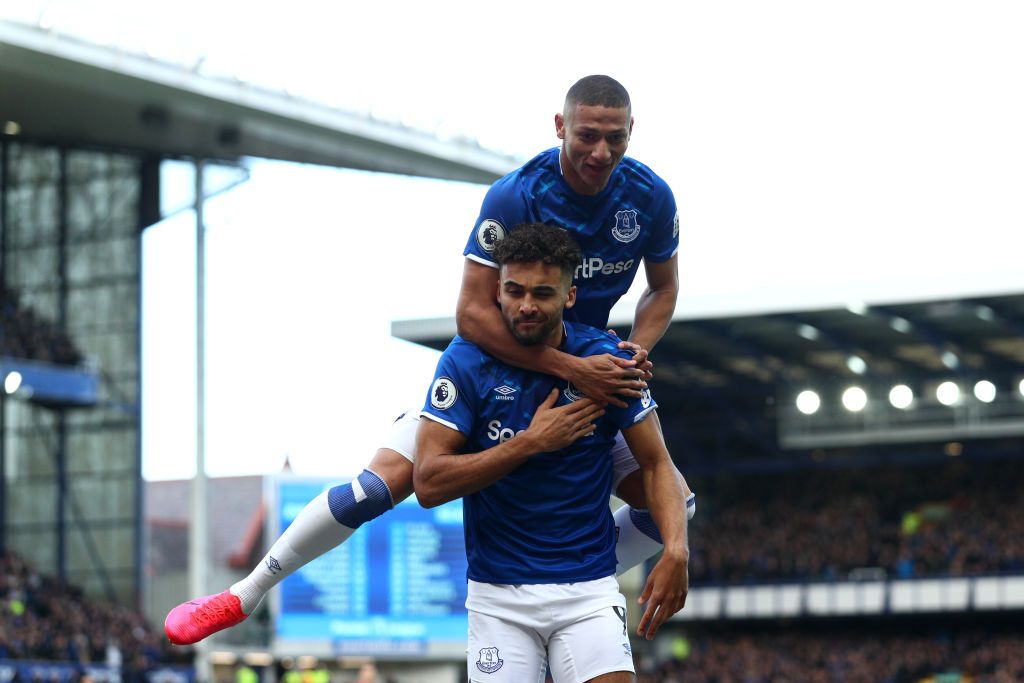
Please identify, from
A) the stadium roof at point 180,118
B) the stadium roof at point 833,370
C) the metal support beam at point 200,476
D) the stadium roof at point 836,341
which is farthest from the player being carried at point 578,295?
the metal support beam at point 200,476

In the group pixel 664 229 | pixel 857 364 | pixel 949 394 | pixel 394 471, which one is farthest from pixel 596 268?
pixel 857 364

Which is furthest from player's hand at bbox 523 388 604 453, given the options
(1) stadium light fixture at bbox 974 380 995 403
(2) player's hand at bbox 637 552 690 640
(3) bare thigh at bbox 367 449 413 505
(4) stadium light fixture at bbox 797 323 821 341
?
(1) stadium light fixture at bbox 974 380 995 403

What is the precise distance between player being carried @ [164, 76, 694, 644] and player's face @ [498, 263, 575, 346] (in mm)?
92

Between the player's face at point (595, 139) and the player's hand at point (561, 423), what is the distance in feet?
2.43

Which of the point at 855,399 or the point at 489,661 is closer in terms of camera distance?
the point at 489,661

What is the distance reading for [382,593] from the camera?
104 feet

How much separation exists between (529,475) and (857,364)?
29.4m

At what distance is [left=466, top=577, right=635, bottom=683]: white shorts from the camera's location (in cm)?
509

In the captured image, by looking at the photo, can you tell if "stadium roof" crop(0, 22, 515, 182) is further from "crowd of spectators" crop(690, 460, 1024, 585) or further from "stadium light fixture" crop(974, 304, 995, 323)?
"stadium light fixture" crop(974, 304, 995, 323)

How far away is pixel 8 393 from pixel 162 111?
6.66 metres

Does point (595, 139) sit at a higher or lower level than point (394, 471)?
higher

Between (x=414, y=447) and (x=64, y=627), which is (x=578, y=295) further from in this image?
(x=64, y=627)

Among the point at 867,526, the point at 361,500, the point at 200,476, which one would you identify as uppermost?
the point at 361,500

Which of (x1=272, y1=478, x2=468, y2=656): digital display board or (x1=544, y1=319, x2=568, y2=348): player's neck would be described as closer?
(x1=544, y1=319, x2=568, y2=348): player's neck
